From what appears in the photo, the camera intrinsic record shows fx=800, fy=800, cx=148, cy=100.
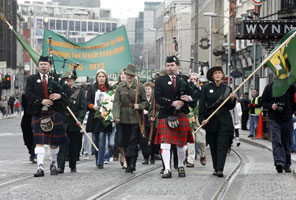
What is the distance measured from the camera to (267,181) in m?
12.2

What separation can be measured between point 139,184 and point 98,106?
4.39 meters

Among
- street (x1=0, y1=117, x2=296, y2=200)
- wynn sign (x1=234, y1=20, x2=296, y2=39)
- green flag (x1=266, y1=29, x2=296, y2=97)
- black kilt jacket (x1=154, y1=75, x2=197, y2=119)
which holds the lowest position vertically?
street (x1=0, y1=117, x2=296, y2=200)

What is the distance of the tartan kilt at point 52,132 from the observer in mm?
13000

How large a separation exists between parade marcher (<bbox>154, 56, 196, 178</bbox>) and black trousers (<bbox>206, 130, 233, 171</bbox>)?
47cm

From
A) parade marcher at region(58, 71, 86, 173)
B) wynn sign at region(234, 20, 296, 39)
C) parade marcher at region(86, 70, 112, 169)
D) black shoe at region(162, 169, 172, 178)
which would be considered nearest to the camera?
black shoe at region(162, 169, 172, 178)

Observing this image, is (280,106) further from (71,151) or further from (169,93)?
(71,151)

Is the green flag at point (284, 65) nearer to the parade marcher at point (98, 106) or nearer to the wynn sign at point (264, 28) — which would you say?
the parade marcher at point (98, 106)

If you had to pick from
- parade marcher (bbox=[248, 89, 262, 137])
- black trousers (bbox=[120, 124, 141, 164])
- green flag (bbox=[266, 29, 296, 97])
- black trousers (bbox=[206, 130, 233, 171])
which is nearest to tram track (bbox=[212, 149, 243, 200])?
black trousers (bbox=[206, 130, 233, 171])

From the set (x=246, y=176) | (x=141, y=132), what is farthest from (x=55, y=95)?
(x=246, y=176)

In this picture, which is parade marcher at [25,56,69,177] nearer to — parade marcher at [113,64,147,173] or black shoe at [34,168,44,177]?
black shoe at [34,168,44,177]

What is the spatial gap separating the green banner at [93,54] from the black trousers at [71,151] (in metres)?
8.40

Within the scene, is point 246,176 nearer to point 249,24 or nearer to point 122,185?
point 122,185

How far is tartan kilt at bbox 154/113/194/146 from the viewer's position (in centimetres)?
1302

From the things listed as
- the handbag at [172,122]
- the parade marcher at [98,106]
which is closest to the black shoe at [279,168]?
the handbag at [172,122]
